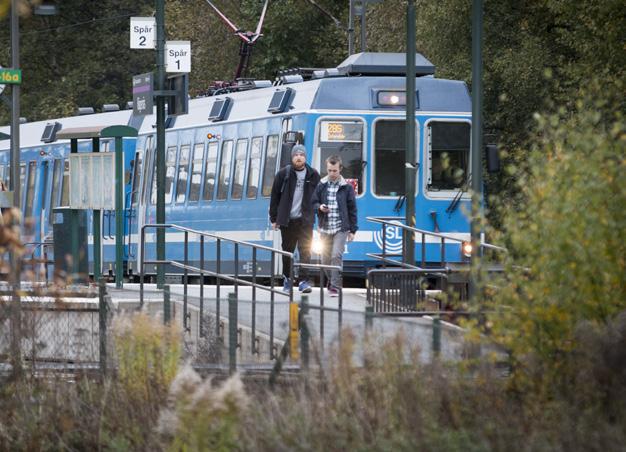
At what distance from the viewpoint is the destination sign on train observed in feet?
79.0

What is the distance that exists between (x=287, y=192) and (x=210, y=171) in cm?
793

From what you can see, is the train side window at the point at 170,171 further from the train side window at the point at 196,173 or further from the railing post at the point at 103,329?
the railing post at the point at 103,329

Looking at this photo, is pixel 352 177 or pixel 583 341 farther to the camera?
pixel 352 177

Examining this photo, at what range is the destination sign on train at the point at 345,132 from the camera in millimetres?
24094

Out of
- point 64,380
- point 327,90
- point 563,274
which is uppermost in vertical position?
point 327,90

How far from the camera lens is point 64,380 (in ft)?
42.6

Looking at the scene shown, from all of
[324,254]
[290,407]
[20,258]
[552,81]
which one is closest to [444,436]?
[290,407]

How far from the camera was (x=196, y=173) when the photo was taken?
93.4 feet

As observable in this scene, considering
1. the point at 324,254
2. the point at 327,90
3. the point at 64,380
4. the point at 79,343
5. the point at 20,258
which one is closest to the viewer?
the point at 20,258

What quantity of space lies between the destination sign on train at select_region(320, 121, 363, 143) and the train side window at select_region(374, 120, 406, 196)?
0.26 m

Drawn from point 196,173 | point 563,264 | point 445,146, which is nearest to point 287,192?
point 445,146

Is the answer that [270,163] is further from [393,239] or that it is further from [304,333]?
[304,333]

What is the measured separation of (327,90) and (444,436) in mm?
14663

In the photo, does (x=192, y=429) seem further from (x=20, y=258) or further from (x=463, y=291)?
(x=463, y=291)
